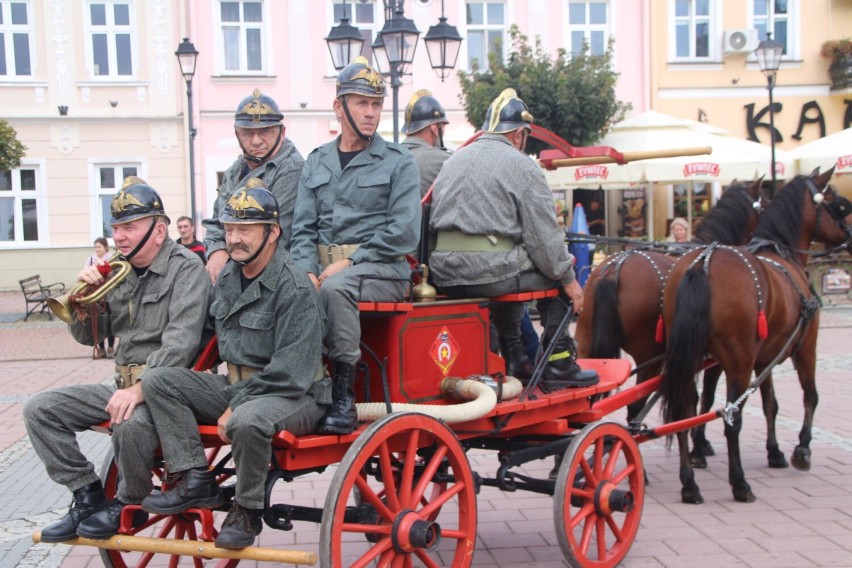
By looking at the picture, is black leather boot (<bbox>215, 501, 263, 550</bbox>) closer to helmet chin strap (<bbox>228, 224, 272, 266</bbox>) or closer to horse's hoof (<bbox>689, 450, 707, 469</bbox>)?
helmet chin strap (<bbox>228, 224, 272, 266</bbox>)

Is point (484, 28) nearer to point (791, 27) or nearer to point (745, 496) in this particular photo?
point (791, 27)

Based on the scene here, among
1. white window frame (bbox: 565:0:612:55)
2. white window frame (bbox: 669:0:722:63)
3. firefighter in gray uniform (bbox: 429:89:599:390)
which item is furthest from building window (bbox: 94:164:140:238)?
firefighter in gray uniform (bbox: 429:89:599:390)

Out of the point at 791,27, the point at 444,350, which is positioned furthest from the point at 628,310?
the point at 791,27

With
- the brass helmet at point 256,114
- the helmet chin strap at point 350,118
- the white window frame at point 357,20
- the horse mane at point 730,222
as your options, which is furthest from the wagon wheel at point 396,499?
the white window frame at point 357,20

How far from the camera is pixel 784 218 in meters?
7.02

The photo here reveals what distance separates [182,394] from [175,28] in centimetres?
1947

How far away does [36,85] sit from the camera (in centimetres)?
2142

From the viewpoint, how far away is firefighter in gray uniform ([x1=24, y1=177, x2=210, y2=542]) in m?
3.71

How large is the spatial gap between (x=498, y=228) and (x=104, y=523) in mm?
2155

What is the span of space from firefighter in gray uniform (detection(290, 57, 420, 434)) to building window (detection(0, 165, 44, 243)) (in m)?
19.0

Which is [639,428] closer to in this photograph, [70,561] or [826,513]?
[826,513]

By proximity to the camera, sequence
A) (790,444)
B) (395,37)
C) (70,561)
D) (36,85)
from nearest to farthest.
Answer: (70,561)
(790,444)
(395,37)
(36,85)

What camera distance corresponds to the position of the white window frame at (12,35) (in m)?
21.4

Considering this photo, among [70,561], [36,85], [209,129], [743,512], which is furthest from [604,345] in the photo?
[36,85]
